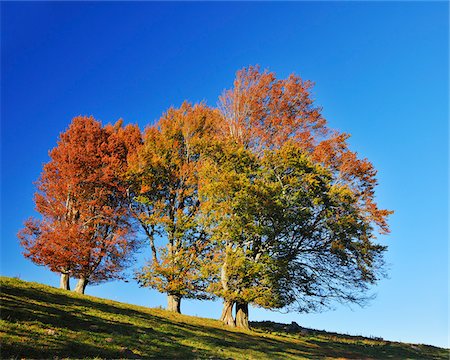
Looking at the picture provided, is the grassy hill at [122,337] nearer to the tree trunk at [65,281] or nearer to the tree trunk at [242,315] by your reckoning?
the tree trunk at [242,315]

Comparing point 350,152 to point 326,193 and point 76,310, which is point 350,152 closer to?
point 326,193

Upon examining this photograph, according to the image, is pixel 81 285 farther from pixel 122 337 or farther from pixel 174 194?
pixel 122 337

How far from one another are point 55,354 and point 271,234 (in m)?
13.8

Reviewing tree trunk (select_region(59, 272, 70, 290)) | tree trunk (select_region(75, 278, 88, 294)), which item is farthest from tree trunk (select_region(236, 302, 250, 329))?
tree trunk (select_region(59, 272, 70, 290))

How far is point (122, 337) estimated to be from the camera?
46.3 ft

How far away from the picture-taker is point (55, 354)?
10.8m

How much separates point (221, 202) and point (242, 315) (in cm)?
680

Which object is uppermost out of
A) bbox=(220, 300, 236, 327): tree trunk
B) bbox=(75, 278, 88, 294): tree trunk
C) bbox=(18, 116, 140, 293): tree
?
bbox=(18, 116, 140, 293): tree

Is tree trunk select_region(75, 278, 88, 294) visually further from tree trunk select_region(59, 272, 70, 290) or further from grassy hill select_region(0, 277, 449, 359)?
grassy hill select_region(0, 277, 449, 359)

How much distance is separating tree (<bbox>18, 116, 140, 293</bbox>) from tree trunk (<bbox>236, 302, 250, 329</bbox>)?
26.2 feet

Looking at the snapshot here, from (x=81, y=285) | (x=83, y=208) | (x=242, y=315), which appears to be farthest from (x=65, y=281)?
(x=242, y=315)

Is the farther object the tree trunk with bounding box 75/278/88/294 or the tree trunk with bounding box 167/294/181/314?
the tree trunk with bounding box 75/278/88/294

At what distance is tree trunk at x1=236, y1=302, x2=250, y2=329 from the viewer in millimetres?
23828

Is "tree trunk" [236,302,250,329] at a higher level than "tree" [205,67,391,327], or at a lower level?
lower
